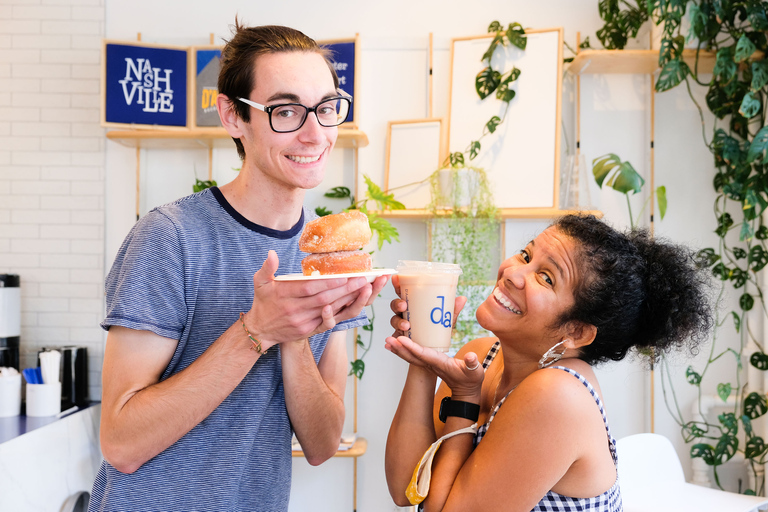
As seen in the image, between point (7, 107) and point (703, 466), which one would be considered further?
point (7, 107)

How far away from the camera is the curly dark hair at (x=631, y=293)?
1.32 metres

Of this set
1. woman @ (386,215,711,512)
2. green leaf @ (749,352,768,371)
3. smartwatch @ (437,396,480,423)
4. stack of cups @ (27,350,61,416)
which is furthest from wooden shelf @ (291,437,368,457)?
green leaf @ (749,352,768,371)

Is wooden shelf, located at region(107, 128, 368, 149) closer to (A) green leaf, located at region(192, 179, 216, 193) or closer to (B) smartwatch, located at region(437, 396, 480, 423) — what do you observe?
(A) green leaf, located at region(192, 179, 216, 193)

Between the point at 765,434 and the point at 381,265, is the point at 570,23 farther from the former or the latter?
the point at 765,434

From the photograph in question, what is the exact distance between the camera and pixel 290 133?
133 centimetres

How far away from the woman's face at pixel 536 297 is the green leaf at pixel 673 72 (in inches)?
71.6

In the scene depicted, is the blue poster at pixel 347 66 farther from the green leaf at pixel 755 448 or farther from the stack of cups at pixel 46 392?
the green leaf at pixel 755 448

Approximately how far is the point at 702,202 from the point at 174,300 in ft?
9.08

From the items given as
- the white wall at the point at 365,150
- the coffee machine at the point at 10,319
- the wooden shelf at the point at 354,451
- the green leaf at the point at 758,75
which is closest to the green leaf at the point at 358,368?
the white wall at the point at 365,150

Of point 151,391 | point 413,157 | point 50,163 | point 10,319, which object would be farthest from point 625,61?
point 10,319

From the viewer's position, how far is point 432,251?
10.1ft

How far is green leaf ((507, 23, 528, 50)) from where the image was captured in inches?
119

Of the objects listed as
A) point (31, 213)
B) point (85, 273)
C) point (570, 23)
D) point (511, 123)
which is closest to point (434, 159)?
point (511, 123)

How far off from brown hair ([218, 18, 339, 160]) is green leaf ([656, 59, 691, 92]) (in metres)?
1.97
